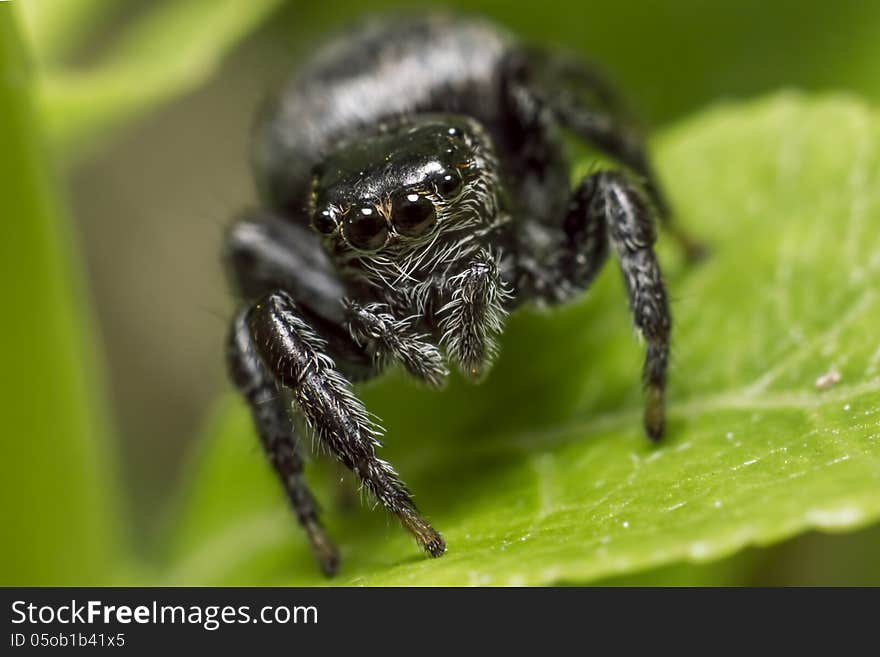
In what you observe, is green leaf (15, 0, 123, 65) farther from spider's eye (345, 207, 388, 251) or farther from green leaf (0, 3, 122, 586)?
spider's eye (345, 207, 388, 251)

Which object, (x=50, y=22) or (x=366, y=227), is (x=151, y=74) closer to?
→ (x=50, y=22)

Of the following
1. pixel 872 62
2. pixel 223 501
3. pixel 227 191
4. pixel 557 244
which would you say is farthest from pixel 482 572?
pixel 227 191

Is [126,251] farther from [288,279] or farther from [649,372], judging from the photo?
[649,372]

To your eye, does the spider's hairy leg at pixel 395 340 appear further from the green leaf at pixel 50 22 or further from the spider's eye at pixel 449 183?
the green leaf at pixel 50 22

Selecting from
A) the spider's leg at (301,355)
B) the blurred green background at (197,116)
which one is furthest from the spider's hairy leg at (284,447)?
the blurred green background at (197,116)

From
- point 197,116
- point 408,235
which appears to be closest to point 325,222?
point 408,235

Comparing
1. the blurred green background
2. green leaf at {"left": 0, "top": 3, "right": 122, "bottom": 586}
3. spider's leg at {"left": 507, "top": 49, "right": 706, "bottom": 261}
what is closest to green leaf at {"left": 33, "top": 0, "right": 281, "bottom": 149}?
the blurred green background
